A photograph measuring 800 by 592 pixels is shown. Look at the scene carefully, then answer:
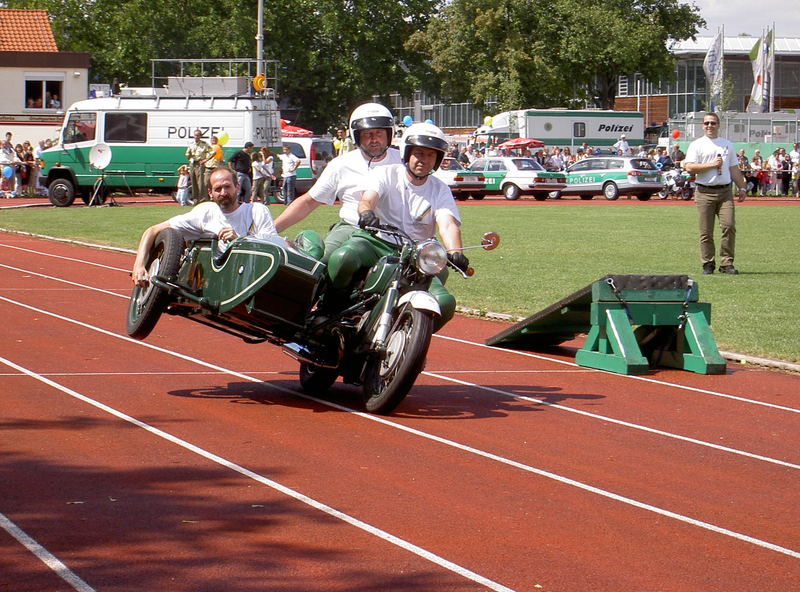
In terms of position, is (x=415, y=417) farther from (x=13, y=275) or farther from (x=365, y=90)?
(x=365, y=90)

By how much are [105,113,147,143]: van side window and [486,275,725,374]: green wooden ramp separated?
29305mm

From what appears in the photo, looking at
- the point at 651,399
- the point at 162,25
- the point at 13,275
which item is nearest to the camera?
the point at 651,399

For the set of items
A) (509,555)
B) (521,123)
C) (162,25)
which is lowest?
(509,555)

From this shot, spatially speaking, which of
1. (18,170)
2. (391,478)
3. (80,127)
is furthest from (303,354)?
(18,170)

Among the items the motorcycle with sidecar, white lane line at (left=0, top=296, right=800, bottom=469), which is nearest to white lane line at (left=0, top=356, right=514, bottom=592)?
the motorcycle with sidecar

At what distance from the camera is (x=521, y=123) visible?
2447 inches

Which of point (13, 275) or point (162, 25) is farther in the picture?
point (162, 25)

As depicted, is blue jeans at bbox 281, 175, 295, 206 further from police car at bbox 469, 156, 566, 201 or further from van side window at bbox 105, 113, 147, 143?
police car at bbox 469, 156, 566, 201

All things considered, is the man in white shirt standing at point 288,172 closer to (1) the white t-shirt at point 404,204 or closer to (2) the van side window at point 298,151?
(2) the van side window at point 298,151

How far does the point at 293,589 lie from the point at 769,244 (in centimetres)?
1973

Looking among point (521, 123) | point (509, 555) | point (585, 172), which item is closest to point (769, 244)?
point (509, 555)

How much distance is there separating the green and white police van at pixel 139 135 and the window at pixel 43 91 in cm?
2112

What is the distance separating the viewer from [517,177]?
4547cm

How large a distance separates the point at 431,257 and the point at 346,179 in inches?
74.6
